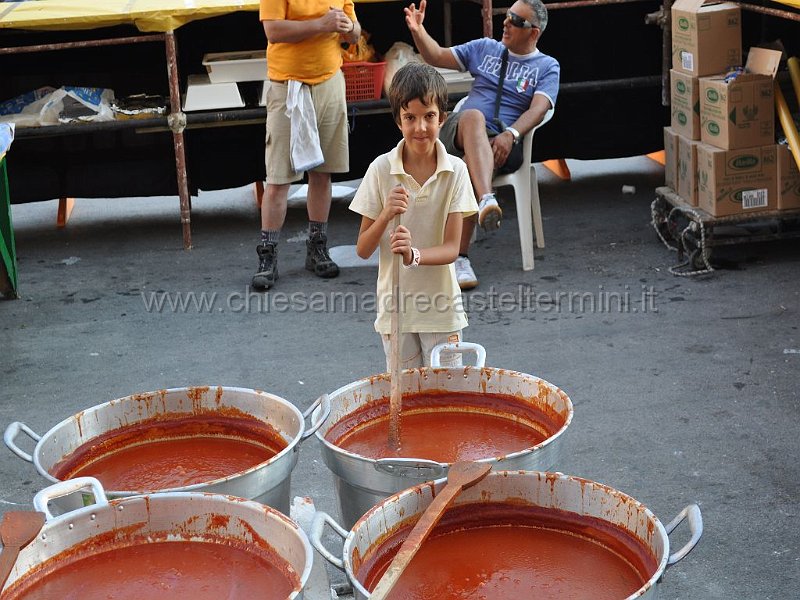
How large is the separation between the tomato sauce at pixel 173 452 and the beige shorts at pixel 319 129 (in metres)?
3.02

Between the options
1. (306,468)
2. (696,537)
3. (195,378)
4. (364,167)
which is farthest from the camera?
(364,167)

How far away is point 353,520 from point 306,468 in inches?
46.5

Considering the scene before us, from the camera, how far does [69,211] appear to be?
708 centimetres

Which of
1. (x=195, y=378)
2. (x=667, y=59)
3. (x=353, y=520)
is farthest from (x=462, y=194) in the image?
(x=667, y=59)

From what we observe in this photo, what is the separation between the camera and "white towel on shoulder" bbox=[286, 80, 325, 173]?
5.16m

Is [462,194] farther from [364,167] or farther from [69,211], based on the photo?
[69,211]

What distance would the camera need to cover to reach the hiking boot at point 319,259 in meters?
5.45

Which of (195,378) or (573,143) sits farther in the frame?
(573,143)

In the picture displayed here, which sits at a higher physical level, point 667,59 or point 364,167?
point 667,59

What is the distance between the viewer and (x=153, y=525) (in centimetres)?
187

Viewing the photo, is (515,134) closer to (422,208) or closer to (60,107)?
(422,208)

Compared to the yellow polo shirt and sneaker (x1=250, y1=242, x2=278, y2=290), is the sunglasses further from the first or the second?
the yellow polo shirt

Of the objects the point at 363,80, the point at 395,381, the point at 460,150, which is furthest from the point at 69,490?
the point at 363,80

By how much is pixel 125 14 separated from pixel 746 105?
3.25 m
